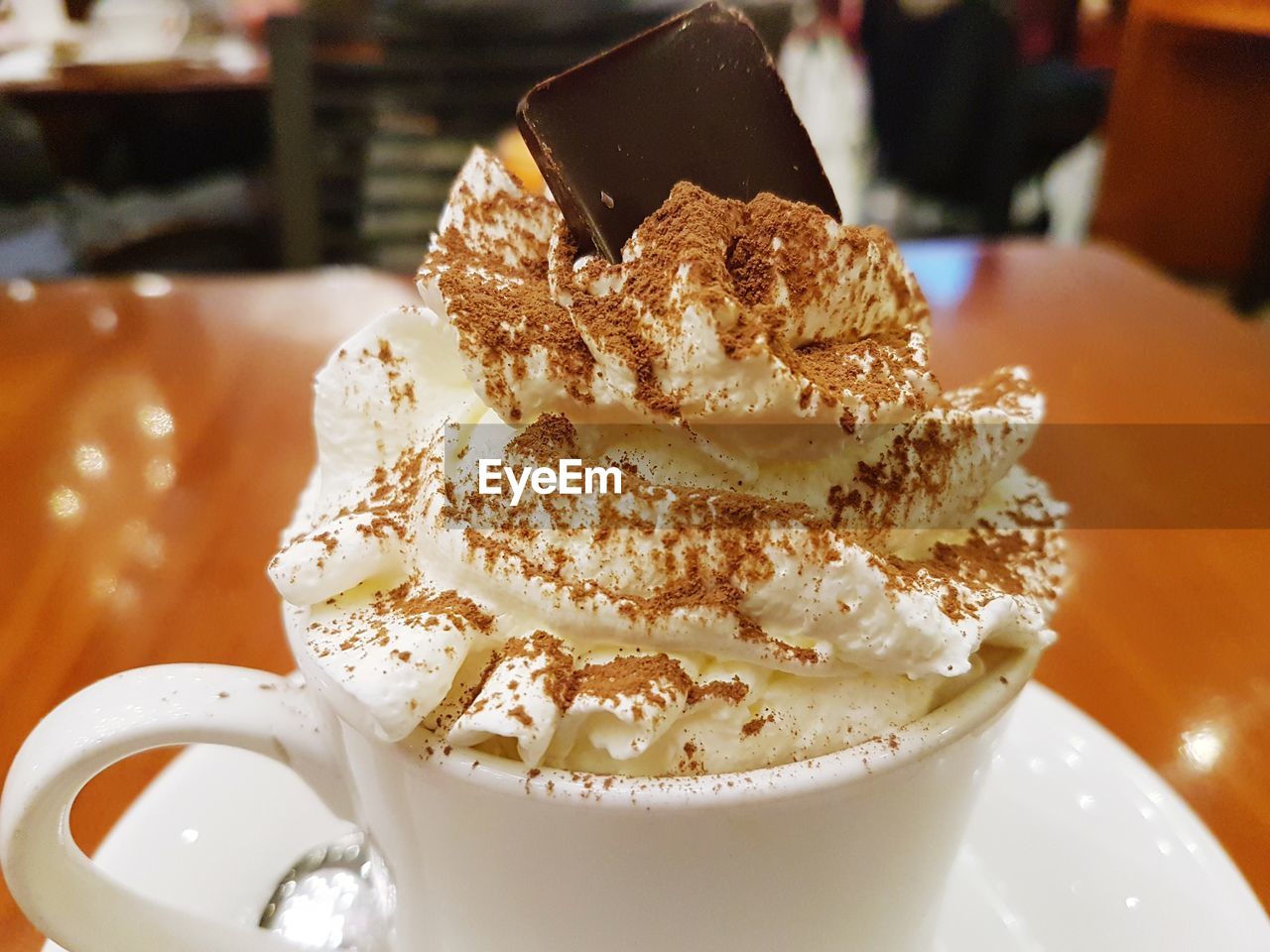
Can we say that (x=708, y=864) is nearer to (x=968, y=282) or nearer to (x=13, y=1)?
(x=968, y=282)

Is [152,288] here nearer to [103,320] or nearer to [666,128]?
[103,320]

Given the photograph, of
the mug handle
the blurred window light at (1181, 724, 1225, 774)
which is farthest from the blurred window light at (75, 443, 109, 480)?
the blurred window light at (1181, 724, 1225, 774)

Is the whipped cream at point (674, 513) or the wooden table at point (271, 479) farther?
the wooden table at point (271, 479)

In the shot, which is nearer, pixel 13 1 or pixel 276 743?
pixel 276 743

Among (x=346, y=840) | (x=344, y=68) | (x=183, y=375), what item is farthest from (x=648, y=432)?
(x=344, y=68)

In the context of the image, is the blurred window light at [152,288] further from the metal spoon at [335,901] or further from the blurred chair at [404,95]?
the metal spoon at [335,901]
